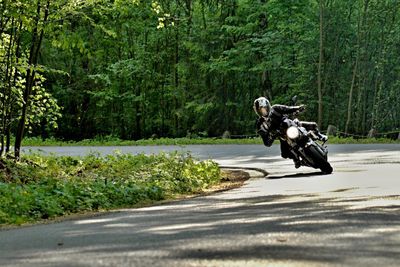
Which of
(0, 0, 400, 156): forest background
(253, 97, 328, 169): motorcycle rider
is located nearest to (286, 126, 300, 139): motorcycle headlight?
(253, 97, 328, 169): motorcycle rider

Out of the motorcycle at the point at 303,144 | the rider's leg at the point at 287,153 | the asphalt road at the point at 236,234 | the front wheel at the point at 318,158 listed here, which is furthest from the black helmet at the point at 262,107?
the asphalt road at the point at 236,234

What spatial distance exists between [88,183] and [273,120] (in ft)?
15.6

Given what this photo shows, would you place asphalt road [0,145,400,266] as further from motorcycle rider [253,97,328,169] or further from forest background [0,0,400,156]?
forest background [0,0,400,156]

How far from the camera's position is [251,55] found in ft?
153

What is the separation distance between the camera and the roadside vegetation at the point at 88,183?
34.9 feet

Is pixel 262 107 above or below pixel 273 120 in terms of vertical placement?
above

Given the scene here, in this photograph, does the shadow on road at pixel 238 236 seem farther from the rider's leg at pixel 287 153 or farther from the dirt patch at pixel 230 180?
the rider's leg at pixel 287 153

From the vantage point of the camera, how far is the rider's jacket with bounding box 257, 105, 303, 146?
50.6ft

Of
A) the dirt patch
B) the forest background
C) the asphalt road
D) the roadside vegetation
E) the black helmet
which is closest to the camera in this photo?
the asphalt road

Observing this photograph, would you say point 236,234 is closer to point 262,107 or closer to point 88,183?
point 88,183

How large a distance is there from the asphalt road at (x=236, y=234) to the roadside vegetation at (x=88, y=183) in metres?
1.05

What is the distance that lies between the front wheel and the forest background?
23.2 meters

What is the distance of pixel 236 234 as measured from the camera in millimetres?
7023

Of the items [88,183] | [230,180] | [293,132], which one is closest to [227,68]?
[230,180]
